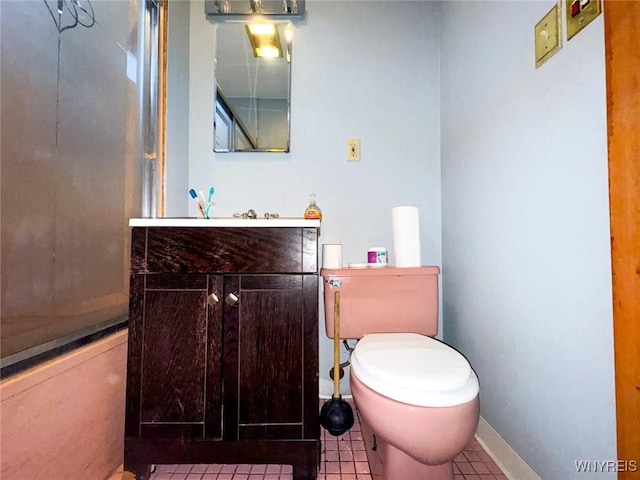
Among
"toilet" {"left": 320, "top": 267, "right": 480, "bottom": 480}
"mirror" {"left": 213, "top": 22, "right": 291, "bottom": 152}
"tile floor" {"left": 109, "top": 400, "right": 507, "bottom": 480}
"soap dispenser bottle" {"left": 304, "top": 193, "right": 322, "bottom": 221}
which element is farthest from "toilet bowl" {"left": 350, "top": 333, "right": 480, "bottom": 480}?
"mirror" {"left": 213, "top": 22, "right": 291, "bottom": 152}

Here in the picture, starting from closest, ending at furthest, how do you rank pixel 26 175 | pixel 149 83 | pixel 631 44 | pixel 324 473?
pixel 631 44 → pixel 26 175 → pixel 324 473 → pixel 149 83

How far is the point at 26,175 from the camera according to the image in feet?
2.37

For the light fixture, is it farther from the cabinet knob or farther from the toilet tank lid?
the cabinet knob

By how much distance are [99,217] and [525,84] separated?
4.48ft

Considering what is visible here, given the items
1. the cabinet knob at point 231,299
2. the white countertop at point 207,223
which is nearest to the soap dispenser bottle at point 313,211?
the white countertop at point 207,223

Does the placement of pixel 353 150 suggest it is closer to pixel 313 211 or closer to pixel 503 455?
pixel 313 211

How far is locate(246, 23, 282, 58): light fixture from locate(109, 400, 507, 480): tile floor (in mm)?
1764

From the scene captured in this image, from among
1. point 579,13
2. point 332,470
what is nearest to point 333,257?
point 332,470

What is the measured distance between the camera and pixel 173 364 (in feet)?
3.03

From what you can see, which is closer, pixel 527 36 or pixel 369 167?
pixel 527 36

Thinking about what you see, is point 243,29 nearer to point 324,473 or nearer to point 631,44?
point 631,44

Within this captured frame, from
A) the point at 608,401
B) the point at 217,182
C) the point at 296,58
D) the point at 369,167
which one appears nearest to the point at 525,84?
the point at 369,167

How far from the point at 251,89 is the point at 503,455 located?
1819 mm

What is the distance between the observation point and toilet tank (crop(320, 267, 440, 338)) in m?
1.22
